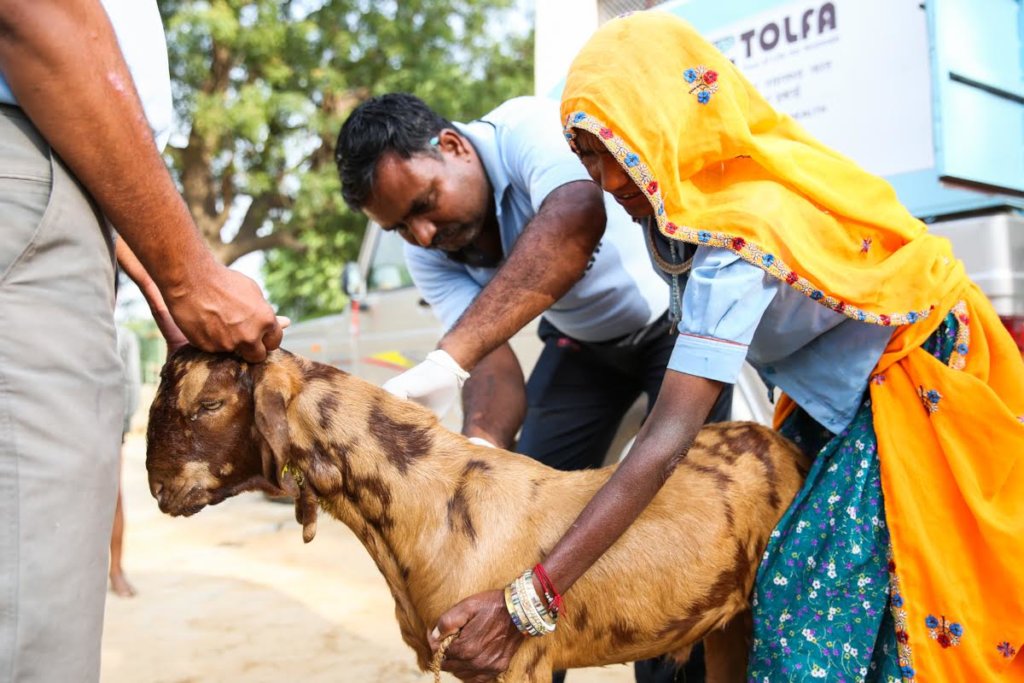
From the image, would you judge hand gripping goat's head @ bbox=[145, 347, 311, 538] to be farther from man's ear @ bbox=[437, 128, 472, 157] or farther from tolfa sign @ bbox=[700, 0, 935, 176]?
tolfa sign @ bbox=[700, 0, 935, 176]

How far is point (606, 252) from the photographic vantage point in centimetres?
322

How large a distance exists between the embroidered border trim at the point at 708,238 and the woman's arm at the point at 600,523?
0.31 metres

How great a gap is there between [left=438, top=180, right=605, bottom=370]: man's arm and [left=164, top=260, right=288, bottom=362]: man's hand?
2.41ft

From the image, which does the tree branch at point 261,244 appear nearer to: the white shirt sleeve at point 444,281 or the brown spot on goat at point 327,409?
the white shirt sleeve at point 444,281

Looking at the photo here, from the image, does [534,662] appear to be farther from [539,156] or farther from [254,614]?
[254,614]

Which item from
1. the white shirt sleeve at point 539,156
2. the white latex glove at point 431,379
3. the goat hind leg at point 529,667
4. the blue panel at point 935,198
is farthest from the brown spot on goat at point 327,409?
the blue panel at point 935,198

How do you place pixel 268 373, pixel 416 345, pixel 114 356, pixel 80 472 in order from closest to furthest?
pixel 80 472, pixel 114 356, pixel 268 373, pixel 416 345

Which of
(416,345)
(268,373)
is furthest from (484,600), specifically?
(416,345)

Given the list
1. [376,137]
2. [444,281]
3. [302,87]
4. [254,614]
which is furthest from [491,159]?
[302,87]

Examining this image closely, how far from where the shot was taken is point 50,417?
1548 mm

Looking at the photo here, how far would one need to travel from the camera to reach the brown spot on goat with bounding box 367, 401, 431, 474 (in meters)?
2.44

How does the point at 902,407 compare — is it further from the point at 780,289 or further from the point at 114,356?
the point at 114,356

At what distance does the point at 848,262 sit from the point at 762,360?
423 mm

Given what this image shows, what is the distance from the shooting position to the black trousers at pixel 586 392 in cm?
330
